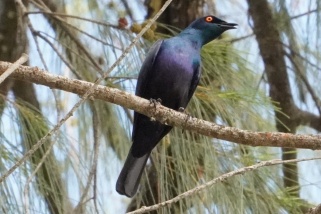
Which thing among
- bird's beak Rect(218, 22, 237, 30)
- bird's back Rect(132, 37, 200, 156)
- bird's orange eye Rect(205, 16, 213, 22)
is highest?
bird's orange eye Rect(205, 16, 213, 22)

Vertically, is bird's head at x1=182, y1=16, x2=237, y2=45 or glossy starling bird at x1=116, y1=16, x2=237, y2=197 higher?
bird's head at x1=182, y1=16, x2=237, y2=45

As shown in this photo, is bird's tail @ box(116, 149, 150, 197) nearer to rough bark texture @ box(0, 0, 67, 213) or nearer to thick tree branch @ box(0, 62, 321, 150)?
rough bark texture @ box(0, 0, 67, 213)

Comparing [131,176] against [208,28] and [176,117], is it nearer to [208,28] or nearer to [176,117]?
[176,117]

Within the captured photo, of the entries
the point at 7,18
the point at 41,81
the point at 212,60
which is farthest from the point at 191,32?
the point at 41,81

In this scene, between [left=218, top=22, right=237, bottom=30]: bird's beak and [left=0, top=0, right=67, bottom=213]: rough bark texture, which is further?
[left=218, top=22, right=237, bottom=30]: bird's beak

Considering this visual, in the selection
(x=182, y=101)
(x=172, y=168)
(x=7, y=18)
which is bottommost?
(x=172, y=168)

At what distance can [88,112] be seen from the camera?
246cm

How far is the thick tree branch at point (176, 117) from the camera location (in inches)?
58.0

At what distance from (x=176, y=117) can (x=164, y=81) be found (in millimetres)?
633

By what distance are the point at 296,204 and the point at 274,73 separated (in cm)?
79

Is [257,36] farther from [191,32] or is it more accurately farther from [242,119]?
[242,119]

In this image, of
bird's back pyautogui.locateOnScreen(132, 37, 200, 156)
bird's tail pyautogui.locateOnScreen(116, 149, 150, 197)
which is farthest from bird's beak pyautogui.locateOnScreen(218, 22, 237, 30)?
bird's tail pyautogui.locateOnScreen(116, 149, 150, 197)

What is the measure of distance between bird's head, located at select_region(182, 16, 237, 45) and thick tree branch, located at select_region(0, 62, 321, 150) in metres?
0.83

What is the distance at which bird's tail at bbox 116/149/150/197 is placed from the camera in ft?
6.70
